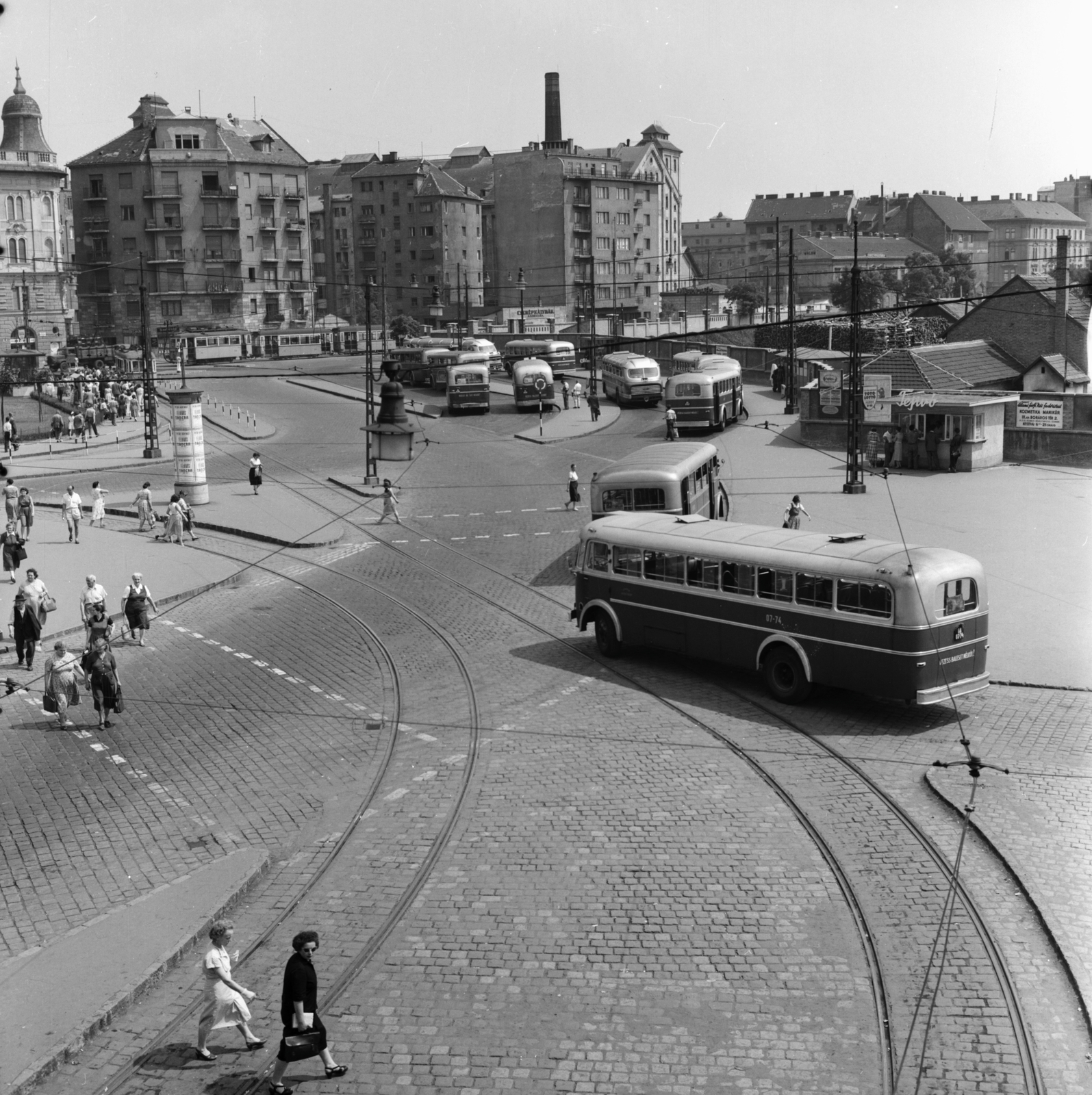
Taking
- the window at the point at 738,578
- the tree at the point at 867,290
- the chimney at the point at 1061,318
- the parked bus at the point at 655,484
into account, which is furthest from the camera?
the tree at the point at 867,290

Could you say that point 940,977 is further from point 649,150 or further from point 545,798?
point 649,150

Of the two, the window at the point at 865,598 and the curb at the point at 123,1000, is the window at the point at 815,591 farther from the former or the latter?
the curb at the point at 123,1000

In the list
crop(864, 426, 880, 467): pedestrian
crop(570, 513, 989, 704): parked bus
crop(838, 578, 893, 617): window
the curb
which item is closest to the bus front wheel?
crop(570, 513, 989, 704): parked bus

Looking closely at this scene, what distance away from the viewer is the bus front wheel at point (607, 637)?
70.4 feet

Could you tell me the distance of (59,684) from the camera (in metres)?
18.4

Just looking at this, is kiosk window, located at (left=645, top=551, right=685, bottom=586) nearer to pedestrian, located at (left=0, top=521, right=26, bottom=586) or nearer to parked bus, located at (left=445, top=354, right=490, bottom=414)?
pedestrian, located at (left=0, top=521, right=26, bottom=586)

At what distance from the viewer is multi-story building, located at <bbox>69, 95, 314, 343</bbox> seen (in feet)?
344

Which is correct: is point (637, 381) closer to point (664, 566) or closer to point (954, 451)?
point (954, 451)

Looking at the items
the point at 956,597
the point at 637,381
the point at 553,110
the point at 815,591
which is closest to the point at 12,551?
the point at 815,591

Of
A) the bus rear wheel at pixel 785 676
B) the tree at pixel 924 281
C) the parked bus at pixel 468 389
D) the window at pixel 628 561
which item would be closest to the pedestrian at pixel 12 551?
the window at pixel 628 561

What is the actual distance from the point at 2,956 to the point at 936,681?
1125 cm

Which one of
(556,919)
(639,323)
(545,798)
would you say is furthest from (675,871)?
(639,323)

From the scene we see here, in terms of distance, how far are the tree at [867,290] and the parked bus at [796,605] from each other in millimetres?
72290

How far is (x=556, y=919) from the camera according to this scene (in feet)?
38.8
